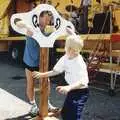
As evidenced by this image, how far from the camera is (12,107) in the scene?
7.65m

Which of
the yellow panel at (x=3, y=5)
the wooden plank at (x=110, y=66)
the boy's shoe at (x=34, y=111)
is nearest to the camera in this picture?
the boy's shoe at (x=34, y=111)

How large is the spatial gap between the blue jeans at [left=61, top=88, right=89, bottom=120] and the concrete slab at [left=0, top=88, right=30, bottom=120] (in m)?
2.12

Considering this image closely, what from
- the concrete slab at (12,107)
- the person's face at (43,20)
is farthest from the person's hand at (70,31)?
the concrete slab at (12,107)

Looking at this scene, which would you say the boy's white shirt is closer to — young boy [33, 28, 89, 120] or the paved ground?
young boy [33, 28, 89, 120]

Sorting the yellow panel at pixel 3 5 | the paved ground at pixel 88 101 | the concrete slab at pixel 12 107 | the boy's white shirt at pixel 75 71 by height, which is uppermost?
the yellow panel at pixel 3 5

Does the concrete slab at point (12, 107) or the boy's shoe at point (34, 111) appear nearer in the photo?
the boy's shoe at point (34, 111)

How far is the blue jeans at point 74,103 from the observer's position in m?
4.84

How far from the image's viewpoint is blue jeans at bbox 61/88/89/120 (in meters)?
4.84

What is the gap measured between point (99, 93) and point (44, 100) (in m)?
2.91

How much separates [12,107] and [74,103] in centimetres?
297

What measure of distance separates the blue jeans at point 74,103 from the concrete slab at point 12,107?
212cm

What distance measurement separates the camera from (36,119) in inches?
256

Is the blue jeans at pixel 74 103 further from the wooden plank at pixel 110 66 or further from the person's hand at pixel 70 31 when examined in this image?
the wooden plank at pixel 110 66

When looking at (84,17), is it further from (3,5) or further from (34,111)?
(34,111)
